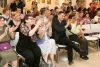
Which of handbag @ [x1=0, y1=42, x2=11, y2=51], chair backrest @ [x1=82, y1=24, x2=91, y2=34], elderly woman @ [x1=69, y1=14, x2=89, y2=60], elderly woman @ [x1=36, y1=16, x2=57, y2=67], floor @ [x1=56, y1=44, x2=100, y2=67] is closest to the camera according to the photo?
handbag @ [x1=0, y1=42, x2=11, y2=51]

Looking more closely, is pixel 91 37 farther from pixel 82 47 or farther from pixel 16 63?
pixel 16 63

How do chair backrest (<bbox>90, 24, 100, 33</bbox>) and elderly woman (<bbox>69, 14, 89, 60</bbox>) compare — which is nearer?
elderly woman (<bbox>69, 14, 89, 60</bbox>)

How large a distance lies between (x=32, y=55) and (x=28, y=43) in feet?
0.83

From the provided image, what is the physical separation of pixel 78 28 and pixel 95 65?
1.13m

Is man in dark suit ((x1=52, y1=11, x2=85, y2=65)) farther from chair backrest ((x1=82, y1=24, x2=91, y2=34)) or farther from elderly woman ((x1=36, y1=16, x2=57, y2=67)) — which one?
chair backrest ((x1=82, y1=24, x2=91, y2=34))

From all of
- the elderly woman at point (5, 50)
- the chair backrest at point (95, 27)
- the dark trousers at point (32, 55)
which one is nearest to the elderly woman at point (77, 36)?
the chair backrest at point (95, 27)

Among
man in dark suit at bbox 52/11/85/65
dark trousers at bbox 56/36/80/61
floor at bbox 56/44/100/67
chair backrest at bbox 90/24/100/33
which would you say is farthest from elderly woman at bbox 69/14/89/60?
chair backrest at bbox 90/24/100/33

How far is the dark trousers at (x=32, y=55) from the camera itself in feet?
10.9

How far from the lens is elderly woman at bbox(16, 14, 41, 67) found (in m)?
3.29

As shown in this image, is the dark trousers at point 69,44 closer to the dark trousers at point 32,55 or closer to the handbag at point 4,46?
the dark trousers at point 32,55

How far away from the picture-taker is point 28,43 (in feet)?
11.2

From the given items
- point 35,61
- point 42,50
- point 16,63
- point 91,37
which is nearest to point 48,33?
point 42,50

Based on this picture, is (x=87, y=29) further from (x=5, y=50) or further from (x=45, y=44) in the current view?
(x=5, y=50)

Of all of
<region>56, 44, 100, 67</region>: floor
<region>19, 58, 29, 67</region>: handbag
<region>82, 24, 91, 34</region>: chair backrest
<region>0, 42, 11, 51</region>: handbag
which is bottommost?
<region>56, 44, 100, 67</region>: floor
